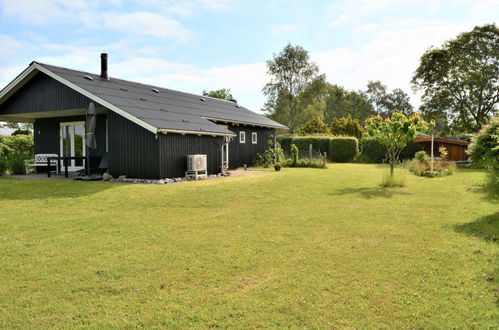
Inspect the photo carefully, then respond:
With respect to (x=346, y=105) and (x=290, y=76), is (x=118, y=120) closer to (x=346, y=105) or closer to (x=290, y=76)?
(x=290, y=76)

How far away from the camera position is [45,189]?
1101cm

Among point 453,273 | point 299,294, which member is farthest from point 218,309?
point 453,273

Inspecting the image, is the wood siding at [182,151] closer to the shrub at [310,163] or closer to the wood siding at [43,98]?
the wood siding at [43,98]

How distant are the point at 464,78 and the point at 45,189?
1255 inches

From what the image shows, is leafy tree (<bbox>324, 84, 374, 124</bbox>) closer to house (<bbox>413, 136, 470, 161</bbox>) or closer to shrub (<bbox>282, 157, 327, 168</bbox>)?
house (<bbox>413, 136, 470, 161</bbox>)

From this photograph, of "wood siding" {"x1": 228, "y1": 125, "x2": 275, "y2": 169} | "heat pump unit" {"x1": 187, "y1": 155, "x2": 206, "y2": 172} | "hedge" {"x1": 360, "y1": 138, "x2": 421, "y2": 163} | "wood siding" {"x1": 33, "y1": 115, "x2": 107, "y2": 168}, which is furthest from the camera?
"hedge" {"x1": 360, "y1": 138, "x2": 421, "y2": 163}

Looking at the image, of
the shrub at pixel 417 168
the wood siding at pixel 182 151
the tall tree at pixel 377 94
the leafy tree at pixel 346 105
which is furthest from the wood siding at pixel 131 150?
the tall tree at pixel 377 94

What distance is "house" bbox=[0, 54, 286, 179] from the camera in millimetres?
13438

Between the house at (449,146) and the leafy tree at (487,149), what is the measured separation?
757 inches

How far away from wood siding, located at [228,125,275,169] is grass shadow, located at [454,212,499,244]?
14.7m

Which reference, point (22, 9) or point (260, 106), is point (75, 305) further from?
Answer: point (260, 106)

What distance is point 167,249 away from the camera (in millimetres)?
5152

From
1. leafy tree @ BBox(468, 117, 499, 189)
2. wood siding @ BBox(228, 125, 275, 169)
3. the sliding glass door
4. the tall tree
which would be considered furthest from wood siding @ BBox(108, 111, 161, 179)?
the tall tree

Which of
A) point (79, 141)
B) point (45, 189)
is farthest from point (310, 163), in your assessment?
point (45, 189)
